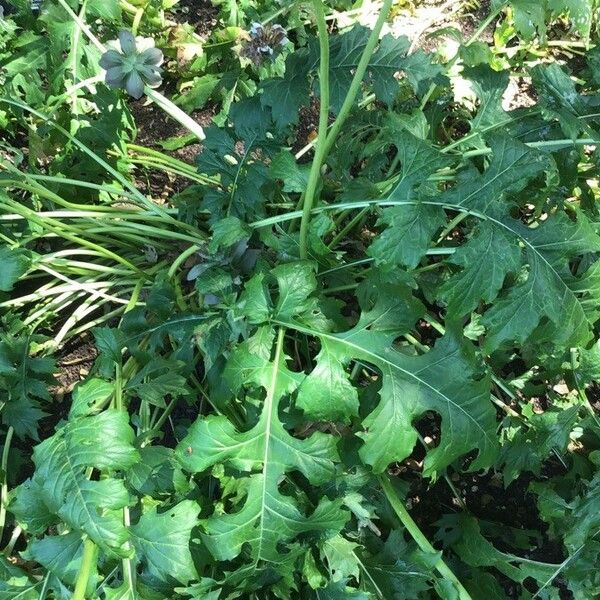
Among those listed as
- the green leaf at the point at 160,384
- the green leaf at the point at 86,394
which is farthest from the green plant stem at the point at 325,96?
the green leaf at the point at 86,394

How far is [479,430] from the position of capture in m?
1.13

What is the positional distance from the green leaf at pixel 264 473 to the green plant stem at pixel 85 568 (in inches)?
7.1

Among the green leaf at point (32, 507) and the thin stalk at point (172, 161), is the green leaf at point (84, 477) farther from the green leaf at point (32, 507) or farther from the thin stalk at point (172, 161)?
the thin stalk at point (172, 161)

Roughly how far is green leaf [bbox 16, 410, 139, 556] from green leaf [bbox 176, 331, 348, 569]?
0.12 m

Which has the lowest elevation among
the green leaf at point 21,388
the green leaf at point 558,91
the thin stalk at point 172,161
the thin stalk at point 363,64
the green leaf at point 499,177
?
the green leaf at point 21,388

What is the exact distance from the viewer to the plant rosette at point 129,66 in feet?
5.08

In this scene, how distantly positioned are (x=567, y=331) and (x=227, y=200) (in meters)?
0.74

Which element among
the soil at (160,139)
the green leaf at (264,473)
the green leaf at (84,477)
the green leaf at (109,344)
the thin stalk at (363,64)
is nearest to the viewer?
the thin stalk at (363,64)

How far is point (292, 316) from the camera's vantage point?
1.22 metres

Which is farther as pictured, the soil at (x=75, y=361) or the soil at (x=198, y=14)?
the soil at (x=198, y=14)

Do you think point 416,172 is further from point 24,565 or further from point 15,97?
point 24,565

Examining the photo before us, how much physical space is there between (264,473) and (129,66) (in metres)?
0.98

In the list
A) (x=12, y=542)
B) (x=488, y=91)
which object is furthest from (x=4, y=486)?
(x=488, y=91)

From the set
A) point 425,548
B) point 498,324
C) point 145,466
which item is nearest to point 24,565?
point 145,466
